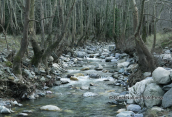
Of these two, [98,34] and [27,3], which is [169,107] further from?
[98,34]

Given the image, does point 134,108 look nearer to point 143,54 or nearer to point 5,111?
point 5,111

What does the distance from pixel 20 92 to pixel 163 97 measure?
12.5 ft

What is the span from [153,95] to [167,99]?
434mm

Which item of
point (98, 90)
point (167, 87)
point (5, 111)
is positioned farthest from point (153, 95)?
point (5, 111)

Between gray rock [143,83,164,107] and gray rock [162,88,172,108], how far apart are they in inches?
7.7

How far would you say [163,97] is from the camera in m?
5.05

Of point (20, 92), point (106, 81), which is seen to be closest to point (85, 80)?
point (106, 81)

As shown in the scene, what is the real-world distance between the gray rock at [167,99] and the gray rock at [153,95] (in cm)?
20

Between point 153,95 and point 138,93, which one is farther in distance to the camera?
point 138,93

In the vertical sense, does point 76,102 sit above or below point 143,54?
below

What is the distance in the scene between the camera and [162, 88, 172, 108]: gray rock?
4.80m

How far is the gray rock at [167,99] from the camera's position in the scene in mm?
4795

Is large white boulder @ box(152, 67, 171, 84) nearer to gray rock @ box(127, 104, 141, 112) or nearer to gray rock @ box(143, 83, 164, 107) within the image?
gray rock @ box(143, 83, 164, 107)

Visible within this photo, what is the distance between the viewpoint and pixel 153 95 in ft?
17.3
